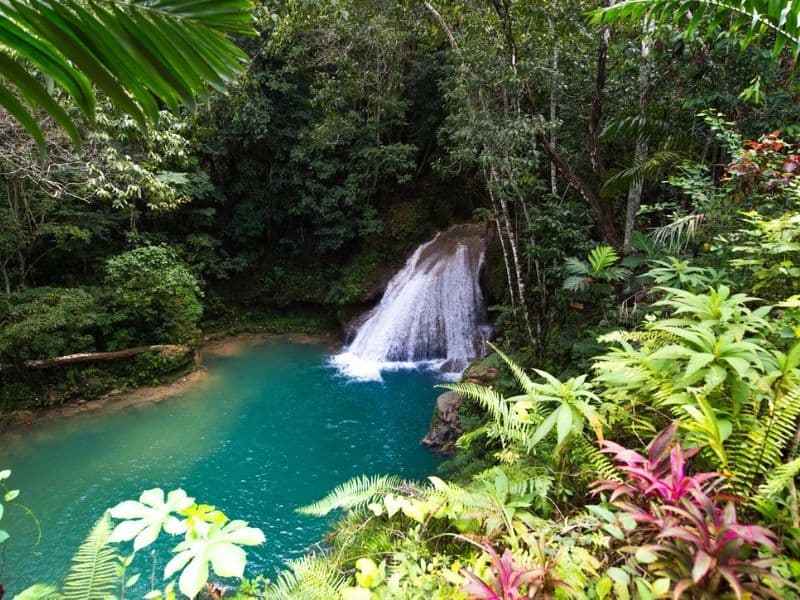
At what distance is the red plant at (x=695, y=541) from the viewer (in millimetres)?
1061

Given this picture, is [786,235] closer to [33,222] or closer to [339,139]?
[339,139]

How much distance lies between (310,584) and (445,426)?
513 centimetres

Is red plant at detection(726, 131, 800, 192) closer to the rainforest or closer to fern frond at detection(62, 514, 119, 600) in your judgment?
the rainforest

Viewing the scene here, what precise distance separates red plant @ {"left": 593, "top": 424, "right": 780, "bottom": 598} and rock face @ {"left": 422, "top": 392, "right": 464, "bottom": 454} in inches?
210

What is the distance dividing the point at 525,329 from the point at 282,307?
8.19m

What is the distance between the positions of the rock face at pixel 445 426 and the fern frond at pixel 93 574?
5.38m

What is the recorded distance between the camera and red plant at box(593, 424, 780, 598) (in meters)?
1.06

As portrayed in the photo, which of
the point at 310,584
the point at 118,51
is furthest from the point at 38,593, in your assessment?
the point at 118,51

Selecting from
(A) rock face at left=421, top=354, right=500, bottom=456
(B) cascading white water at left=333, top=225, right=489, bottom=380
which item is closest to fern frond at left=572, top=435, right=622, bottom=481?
(A) rock face at left=421, top=354, right=500, bottom=456

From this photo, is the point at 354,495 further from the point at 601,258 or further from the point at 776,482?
the point at 601,258

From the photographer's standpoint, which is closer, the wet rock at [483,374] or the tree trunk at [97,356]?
the wet rock at [483,374]

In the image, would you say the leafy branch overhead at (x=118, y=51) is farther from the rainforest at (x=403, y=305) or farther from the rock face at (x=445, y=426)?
the rock face at (x=445, y=426)

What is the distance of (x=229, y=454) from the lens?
6.79 m

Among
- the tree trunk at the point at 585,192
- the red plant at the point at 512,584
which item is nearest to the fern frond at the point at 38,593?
the red plant at the point at 512,584
